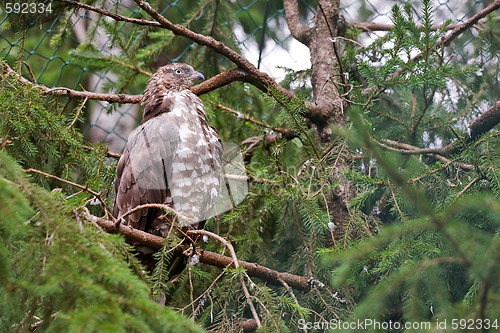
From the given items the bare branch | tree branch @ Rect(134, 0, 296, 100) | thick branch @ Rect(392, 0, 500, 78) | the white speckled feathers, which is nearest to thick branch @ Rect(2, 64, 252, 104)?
tree branch @ Rect(134, 0, 296, 100)

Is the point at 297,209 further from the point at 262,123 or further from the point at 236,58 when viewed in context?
the point at 236,58

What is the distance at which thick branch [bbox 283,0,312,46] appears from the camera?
3490mm

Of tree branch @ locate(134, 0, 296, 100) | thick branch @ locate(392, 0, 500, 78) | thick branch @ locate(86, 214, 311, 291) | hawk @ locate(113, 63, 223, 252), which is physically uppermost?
tree branch @ locate(134, 0, 296, 100)

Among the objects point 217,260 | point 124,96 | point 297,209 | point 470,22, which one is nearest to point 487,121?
point 470,22

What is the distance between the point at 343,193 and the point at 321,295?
601 mm

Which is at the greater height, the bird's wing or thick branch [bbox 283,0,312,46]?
thick branch [bbox 283,0,312,46]

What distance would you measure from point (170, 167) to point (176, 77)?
0.75 metres

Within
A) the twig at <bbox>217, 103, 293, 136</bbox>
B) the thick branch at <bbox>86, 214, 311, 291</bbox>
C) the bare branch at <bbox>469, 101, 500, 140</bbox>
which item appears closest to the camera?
the thick branch at <bbox>86, 214, 311, 291</bbox>

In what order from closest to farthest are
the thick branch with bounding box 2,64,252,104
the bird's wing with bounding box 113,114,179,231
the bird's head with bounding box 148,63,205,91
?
the bird's wing with bounding box 113,114,179,231
the thick branch with bounding box 2,64,252,104
the bird's head with bounding box 148,63,205,91

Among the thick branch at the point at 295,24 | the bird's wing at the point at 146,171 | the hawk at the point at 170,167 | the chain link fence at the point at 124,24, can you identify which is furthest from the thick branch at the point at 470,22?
the bird's wing at the point at 146,171

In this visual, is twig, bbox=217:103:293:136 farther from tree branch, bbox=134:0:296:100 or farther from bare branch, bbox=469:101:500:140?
bare branch, bbox=469:101:500:140

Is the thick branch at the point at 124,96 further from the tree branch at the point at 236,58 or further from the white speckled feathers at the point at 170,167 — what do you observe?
the white speckled feathers at the point at 170,167

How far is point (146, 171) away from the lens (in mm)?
2896

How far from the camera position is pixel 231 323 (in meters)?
2.25
